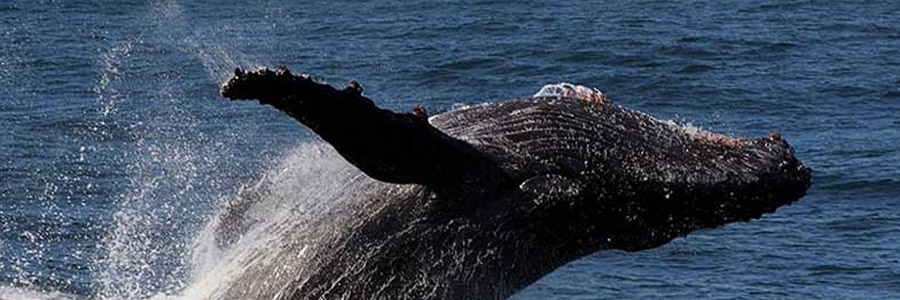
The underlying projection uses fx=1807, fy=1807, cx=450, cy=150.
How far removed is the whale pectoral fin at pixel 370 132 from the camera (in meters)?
7.14

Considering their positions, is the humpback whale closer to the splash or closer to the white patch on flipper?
the splash

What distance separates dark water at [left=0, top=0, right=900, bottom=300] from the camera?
581 inches

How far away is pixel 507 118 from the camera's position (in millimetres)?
8180

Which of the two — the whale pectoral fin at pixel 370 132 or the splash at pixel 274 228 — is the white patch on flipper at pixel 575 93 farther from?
the splash at pixel 274 228

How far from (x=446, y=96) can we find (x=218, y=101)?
2.74 m

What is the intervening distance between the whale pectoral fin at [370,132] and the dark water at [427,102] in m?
1.71

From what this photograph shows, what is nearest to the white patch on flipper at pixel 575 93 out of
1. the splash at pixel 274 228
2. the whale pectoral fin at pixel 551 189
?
the whale pectoral fin at pixel 551 189

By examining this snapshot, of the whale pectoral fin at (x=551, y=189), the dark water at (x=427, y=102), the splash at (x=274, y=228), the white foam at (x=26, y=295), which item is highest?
the whale pectoral fin at (x=551, y=189)

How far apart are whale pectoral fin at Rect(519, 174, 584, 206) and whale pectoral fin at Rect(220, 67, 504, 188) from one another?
0.47 ft

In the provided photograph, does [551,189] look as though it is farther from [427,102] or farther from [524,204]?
[427,102]

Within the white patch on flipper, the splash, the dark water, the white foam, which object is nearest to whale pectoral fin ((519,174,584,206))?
the white patch on flipper

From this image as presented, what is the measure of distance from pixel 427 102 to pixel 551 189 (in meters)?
13.2

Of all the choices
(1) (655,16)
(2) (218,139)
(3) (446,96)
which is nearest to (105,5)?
(1) (655,16)

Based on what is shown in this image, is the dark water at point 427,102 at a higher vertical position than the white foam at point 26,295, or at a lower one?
lower
